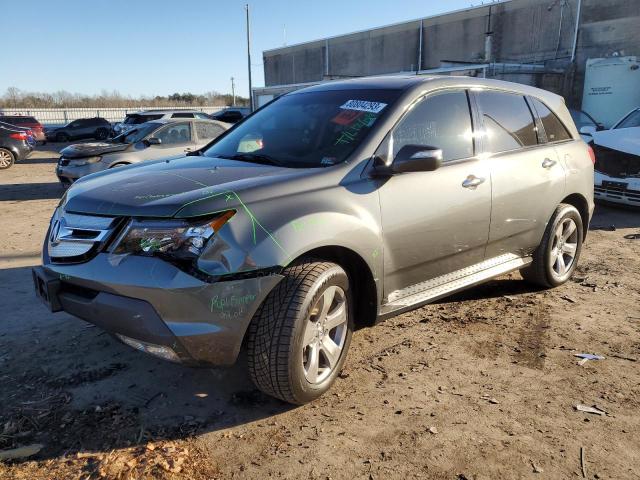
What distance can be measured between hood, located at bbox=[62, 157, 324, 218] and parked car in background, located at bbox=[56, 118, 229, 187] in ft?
21.3

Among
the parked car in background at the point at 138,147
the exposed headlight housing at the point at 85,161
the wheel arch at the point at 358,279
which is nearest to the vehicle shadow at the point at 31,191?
the parked car in background at the point at 138,147

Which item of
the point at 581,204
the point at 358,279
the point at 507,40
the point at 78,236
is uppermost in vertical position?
the point at 507,40

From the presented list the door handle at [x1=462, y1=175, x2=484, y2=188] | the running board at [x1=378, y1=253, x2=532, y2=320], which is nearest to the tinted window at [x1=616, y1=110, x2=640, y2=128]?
the running board at [x1=378, y1=253, x2=532, y2=320]

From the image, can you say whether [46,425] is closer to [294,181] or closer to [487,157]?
[294,181]

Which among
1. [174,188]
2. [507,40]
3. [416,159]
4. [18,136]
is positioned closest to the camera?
[174,188]

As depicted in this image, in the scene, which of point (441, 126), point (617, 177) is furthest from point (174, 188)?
point (617, 177)

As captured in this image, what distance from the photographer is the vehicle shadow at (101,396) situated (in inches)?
105

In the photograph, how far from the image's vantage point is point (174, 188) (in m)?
2.78

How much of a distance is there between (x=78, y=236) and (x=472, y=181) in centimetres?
256

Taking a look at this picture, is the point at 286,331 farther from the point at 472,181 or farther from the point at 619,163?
the point at 619,163

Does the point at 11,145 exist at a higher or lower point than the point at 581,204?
lower

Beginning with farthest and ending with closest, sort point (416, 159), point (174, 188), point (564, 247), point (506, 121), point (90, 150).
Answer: point (90, 150) → point (564, 247) → point (506, 121) → point (416, 159) → point (174, 188)

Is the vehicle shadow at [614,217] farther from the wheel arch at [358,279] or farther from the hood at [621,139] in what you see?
the wheel arch at [358,279]

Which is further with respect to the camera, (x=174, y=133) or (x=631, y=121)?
(x=174, y=133)
